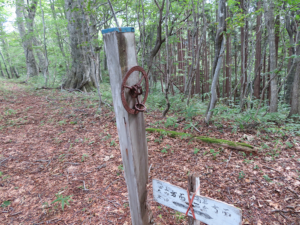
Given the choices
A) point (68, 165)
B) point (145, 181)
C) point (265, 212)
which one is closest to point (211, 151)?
point (265, 212)

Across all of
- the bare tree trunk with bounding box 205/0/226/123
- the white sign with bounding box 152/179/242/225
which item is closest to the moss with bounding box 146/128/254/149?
the bare tree trunk with bounding box 205/0/226/123

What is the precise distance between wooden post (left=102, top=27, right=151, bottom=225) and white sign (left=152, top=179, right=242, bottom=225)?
19 centimetres

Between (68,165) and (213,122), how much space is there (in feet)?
14.2

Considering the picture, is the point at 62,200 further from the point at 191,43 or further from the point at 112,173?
the point at 191,43

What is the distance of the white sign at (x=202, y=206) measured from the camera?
4.33ft

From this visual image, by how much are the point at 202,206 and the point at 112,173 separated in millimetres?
2628

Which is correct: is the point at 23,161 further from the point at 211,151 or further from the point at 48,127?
the point at 211,151

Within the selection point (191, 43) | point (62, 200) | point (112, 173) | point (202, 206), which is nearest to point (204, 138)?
point (112, 173)

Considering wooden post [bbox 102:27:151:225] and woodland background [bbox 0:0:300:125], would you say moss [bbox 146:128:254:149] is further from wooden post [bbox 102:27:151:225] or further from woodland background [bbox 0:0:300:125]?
wooden post [bbox 102:27:151:225]

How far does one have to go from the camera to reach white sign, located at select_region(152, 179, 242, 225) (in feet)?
4.33

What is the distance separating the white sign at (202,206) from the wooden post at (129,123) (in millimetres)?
189

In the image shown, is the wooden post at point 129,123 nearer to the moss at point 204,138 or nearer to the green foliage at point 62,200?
the green foliage at point 62,200

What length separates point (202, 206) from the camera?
1480 mm

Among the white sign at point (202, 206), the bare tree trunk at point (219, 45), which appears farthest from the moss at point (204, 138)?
the white sign at point (202, 206)
